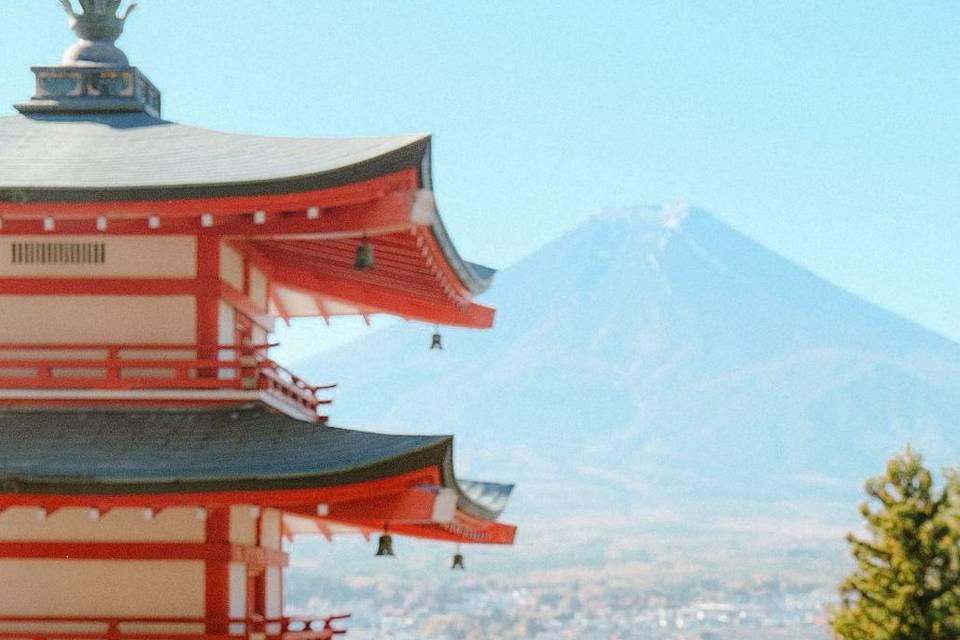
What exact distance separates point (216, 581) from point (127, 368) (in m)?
2.64

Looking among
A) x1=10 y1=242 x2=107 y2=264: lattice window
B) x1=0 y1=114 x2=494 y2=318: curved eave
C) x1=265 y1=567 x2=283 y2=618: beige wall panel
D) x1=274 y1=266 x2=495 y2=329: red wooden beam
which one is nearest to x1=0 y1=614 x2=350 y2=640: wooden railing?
x1=265 y1=567 x2=283 y2=618: beige wall panel

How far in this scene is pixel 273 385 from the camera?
2266 centimetres

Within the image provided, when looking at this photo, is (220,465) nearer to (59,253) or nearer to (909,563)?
(59,253)

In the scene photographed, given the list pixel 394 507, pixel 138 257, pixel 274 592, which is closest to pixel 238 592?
pixel 274 592

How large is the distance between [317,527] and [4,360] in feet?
25.4

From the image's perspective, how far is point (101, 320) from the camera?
22.1 m

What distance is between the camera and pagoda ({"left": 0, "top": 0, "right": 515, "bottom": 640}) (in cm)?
1972

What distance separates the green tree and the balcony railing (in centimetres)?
979

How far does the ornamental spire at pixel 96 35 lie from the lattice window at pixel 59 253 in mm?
4064

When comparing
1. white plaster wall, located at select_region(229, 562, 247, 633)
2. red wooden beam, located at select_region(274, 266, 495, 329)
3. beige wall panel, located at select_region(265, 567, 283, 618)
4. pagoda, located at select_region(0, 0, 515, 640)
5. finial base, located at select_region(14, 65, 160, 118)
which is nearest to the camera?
pagoda, located at select_region(0, 0, 515, 640)

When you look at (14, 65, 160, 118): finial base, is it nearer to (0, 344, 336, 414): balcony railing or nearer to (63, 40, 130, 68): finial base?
(63, 40, 130, 68): finial base

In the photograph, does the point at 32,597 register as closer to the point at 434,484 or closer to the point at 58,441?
the point at 58,441

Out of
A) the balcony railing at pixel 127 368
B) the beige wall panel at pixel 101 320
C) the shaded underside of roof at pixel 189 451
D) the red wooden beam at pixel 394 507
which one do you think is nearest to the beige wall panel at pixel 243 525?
the shaded underside of roof at pixel 189 451

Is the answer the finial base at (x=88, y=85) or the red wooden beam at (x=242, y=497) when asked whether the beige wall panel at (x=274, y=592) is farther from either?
the finial base at (x=88, y=85)
